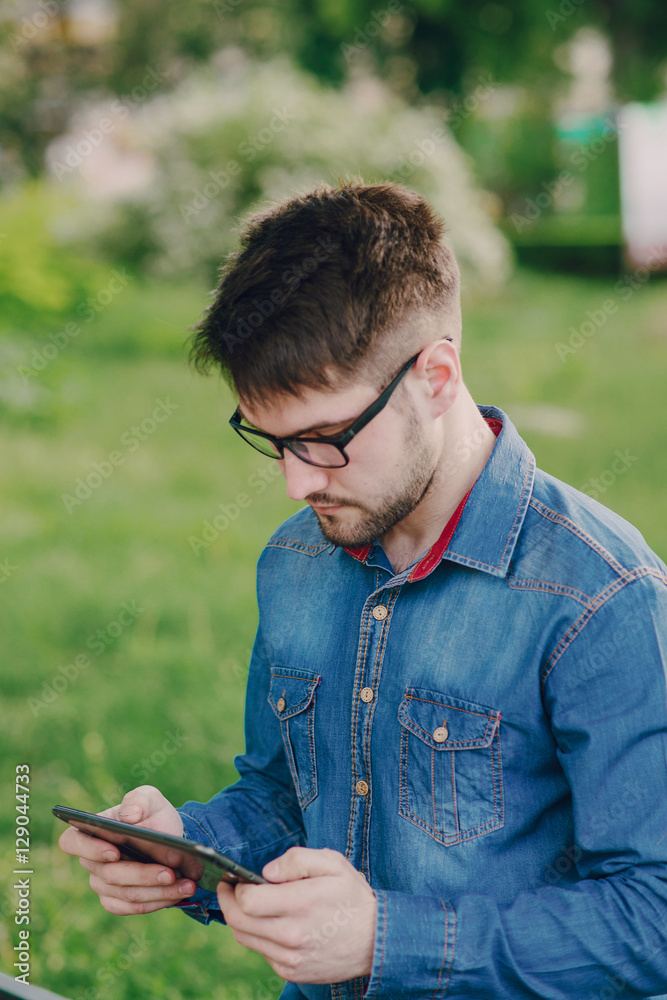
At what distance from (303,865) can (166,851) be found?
25cm

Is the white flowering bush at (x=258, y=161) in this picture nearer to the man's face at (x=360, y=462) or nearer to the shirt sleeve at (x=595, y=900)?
the man's face at (x=360, y=462)

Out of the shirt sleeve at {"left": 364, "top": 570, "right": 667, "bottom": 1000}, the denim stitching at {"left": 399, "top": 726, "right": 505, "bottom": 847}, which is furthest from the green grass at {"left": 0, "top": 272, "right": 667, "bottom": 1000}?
the shirt sleeve at {"left": 364, "top": 570, "right": 667, "bottom": 1000}

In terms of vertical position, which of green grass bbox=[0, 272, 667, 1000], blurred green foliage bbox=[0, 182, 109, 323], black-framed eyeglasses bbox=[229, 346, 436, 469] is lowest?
green grass bbox=[0, 272, 667, 1000]

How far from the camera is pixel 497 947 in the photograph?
133cm

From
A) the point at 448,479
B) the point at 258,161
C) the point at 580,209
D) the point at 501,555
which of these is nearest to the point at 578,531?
the point at 501,555

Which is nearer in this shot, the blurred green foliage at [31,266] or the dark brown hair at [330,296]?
the dark brown hair at [330,296]

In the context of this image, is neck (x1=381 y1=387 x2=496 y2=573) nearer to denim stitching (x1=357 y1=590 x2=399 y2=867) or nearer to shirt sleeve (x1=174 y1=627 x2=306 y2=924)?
Result: denim stitching (x1=357 y1=590 x2=399 y2=867)

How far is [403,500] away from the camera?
1.56 m

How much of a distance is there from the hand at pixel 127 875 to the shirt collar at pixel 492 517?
63 centimetres

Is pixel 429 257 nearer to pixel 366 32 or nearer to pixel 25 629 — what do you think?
pixel 25 629

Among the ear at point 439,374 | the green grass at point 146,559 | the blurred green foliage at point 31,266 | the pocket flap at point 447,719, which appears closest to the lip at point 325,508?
the ear at point 439,374

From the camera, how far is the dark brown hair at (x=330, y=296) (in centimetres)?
146

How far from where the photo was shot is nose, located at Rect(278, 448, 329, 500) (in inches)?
61.1

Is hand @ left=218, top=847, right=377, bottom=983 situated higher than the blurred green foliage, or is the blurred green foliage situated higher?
the blurred green foliage
